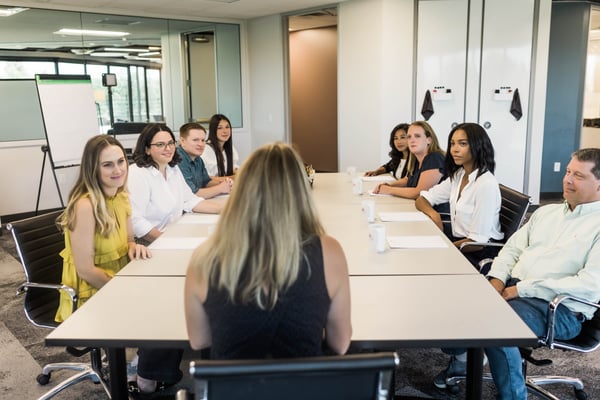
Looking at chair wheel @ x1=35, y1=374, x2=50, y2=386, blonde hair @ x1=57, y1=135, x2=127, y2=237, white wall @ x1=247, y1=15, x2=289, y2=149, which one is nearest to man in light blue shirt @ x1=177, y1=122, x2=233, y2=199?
blonde hair @ x1=57, y1=135, x2=127, y2=237

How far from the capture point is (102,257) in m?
2.36

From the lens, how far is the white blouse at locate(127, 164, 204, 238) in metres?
2.92

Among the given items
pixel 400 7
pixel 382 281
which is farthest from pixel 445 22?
pixel 382 281

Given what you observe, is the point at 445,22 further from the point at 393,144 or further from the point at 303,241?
the point at 303,241

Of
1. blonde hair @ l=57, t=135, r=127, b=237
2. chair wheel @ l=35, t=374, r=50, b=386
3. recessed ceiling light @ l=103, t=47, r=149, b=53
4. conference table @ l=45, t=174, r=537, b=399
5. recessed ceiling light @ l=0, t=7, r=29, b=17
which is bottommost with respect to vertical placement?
chair wheel @ l=35, t=374, r=50, b=386

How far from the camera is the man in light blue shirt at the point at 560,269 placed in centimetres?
202

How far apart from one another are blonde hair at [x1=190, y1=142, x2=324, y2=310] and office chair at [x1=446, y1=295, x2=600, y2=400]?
3.90ft

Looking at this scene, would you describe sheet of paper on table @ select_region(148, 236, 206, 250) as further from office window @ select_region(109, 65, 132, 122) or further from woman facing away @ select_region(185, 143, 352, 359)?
office window @ select_region(109, 65, 132, 122)

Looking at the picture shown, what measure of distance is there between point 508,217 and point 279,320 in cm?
204

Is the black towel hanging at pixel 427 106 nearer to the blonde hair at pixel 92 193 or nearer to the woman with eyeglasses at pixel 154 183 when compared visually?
the woman with eyeglasses at pixel 154 183

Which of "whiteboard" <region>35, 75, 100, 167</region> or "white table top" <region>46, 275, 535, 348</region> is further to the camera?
"whiteboard" <region>35, 75, 100, 167</region>

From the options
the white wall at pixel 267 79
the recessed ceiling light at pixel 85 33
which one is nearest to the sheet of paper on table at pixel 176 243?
the recessed ceiling light at pixel 85 33

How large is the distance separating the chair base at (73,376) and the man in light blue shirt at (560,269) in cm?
165

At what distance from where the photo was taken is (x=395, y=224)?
2.90m
